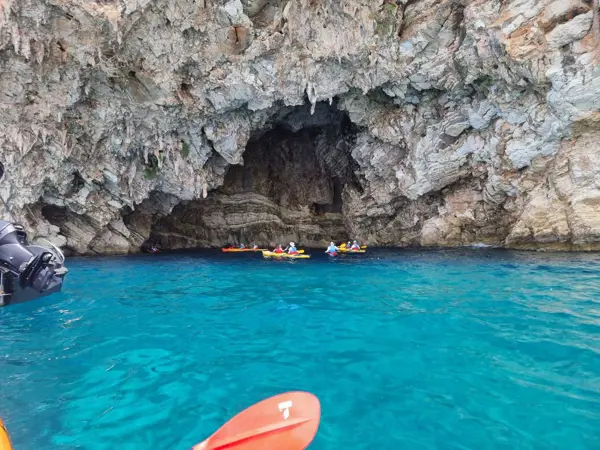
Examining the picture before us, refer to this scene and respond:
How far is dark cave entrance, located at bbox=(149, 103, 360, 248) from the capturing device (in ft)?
94.8

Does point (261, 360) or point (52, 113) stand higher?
point (52, 113)

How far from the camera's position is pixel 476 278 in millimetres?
12883

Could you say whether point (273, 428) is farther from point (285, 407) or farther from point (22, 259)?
point (22, 259)

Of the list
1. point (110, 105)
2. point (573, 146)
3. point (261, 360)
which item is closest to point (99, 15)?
point (110, 105)

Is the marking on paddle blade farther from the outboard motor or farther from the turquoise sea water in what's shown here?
the outboard motor

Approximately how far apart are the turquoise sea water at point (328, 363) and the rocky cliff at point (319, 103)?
7.80 meters

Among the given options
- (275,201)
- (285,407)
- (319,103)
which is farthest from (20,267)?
(275,201)

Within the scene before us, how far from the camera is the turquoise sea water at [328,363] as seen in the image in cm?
448

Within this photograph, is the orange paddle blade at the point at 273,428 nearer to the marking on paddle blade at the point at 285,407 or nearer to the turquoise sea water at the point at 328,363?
the marking on paddle blade at the point at 285,407

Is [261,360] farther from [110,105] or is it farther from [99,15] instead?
[110,105]

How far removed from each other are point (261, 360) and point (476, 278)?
914cm

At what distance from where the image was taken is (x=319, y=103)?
24.1m

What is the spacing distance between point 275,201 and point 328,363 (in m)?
24.1

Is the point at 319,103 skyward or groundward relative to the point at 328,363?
skyward
